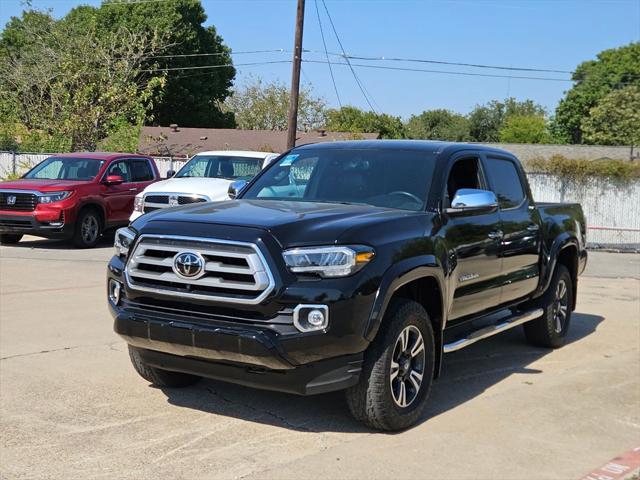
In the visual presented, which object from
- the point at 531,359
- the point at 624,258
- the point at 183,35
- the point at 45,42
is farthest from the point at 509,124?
the point at 531,359

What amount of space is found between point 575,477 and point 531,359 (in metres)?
3.06

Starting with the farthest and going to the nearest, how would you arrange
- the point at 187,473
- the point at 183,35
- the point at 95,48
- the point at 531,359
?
the point at 183,35 < the point at 95,48 < the point at 531,359 < the point at 187,473

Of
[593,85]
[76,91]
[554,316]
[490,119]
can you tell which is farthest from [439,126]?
[554,316]

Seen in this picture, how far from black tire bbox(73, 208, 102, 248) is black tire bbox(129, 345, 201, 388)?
9812mm

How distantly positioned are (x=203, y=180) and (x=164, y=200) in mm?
885

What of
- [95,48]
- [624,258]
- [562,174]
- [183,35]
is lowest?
[624,258]

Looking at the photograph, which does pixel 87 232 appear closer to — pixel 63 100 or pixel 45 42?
pixel 63 100

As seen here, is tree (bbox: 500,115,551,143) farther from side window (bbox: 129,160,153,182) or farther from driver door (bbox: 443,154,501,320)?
driver door (bbox: 443,154,501,320)

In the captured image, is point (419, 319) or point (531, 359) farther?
point (531, 359)

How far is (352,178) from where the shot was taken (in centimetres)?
602

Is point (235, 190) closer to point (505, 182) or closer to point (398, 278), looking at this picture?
point (398, 278)

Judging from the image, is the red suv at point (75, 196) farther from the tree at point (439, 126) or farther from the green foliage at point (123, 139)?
the tree at point (439, 126)

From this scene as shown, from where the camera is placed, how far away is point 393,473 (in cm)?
437

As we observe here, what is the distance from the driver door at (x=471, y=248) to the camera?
18.7 feet
